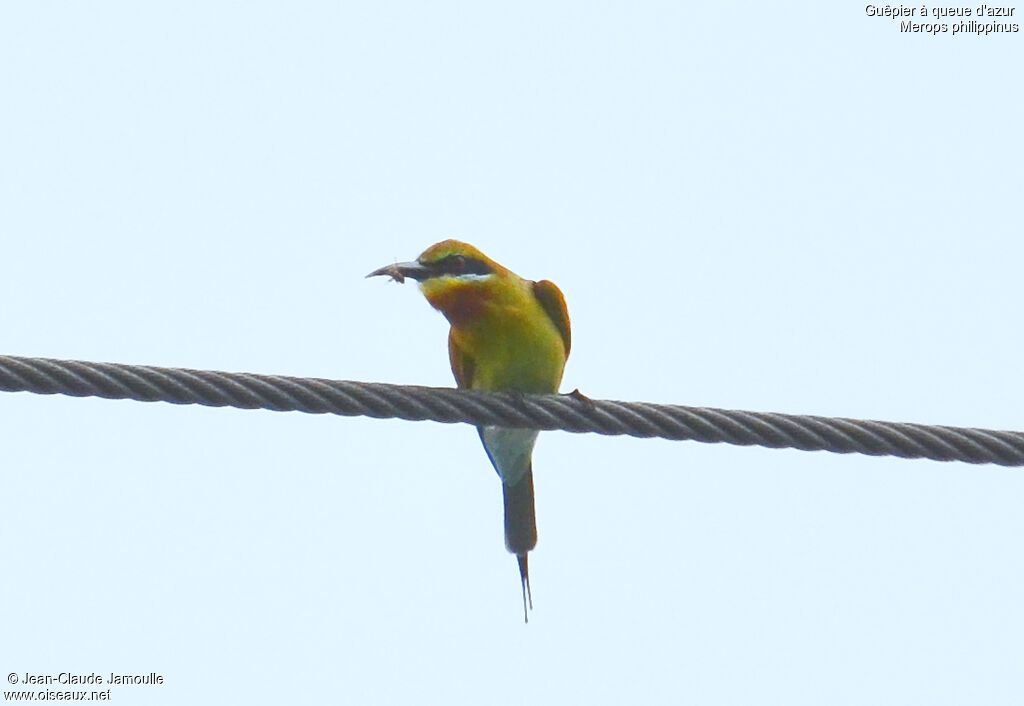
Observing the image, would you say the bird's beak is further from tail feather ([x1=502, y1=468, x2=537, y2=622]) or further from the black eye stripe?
tail feather ([x1=502, y1=468, x2=537, y2=622])

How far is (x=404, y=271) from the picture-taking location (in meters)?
5.68

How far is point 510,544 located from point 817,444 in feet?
7.58

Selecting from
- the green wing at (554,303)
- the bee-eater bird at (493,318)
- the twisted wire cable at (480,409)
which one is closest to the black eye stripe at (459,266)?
the bee-eater bird at (493,318)

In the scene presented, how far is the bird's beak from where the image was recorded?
555cm

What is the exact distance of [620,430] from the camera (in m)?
4.50

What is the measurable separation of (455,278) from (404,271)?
219 millimetres

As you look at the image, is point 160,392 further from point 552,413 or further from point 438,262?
point 438,262

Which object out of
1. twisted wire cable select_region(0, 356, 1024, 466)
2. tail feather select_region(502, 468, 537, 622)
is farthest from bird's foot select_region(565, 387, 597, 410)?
tail feather select_region(502, 468, 537, 622)

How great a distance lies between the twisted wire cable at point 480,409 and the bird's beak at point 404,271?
1072 millimetres

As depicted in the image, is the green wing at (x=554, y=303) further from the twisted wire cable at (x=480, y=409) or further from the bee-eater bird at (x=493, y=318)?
the twisted wire cable at (x=480, y=409)

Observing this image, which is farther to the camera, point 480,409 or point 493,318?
point 493,318

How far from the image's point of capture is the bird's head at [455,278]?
18.9 feet

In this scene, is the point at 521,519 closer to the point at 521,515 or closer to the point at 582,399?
the point at 521,515

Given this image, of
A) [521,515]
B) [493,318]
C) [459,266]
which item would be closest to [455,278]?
[459,266]
